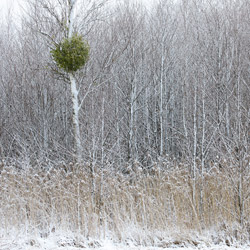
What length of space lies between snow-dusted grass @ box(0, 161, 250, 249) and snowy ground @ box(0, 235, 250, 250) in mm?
17

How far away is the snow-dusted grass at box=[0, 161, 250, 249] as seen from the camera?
4848 millimetres

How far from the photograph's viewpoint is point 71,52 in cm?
793

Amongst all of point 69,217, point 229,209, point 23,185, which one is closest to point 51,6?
point 23,185

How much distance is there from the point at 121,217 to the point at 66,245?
116 cm

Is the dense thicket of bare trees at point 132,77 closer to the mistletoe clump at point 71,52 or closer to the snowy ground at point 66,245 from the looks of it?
the mistletoe clump at point 71,52

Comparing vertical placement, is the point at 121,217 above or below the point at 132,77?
below

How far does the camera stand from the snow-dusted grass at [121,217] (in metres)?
4.85

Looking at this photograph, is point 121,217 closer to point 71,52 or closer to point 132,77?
point 132,77

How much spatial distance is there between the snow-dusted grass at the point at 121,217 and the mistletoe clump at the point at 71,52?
12.0 feet

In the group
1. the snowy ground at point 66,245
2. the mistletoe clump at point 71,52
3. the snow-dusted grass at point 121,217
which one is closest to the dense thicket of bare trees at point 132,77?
the mistletoe clump at point 71,52

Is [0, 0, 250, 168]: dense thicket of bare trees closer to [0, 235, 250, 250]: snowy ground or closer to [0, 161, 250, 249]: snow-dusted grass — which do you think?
[0, 161, 250, 249]: snow-dusted grass

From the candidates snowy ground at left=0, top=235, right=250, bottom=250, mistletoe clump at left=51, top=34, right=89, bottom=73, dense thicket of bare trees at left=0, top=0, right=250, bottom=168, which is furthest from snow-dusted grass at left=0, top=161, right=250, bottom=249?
mistletoe clump at left=51, top=34, right=89, bottom=73

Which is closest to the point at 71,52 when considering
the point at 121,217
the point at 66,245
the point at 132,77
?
the point at 132,77

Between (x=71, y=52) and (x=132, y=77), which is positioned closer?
(x=71, y=52)
